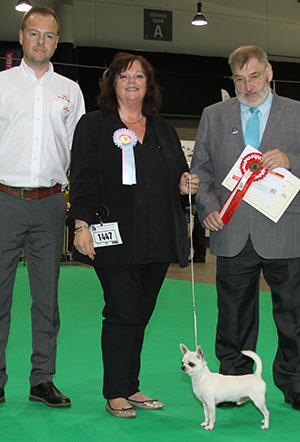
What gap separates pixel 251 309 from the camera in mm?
2893

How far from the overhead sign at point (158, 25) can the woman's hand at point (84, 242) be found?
994cm

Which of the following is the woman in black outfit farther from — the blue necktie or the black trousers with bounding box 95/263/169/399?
the blue necktie

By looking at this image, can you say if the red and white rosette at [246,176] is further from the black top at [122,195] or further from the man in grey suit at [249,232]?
the black top at [122,195]

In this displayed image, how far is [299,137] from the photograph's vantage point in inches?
110


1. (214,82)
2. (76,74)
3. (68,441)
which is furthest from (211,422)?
(214,82)

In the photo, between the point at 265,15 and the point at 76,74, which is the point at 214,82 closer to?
the point at 265,15

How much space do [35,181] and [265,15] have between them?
511 inches

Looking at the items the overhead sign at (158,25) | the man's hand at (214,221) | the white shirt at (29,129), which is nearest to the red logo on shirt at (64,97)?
the white shirt at (29,129)

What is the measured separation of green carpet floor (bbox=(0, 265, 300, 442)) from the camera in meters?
2.47

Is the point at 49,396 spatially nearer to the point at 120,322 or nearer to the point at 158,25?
the point at 120,322

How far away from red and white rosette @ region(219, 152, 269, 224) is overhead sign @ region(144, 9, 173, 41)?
9.71 metres

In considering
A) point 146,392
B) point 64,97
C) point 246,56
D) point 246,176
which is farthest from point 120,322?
point 246,56

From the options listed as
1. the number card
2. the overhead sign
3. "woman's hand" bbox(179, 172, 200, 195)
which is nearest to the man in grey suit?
"woman's hand" bbox(179, 172, 200, 195)

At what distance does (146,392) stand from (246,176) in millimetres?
1204
